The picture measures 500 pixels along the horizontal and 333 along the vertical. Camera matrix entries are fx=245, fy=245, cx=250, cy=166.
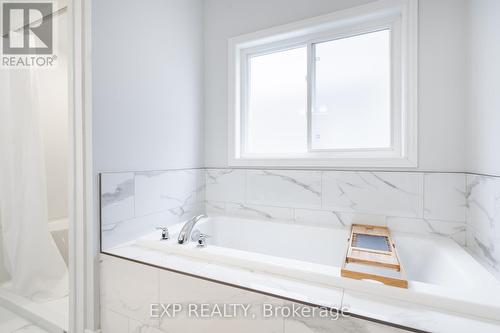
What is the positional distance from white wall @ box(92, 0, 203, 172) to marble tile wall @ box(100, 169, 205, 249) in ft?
0.24

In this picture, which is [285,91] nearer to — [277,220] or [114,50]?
[277,220]

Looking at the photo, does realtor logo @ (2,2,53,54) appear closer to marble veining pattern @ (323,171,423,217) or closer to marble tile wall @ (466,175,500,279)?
marble veining pattern @ (323,171,423,217)

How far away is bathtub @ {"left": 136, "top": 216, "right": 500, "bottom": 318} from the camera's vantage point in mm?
824

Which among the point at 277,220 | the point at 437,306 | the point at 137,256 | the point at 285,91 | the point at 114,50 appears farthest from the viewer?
the point at 285,91

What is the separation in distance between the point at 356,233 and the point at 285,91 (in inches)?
48.5

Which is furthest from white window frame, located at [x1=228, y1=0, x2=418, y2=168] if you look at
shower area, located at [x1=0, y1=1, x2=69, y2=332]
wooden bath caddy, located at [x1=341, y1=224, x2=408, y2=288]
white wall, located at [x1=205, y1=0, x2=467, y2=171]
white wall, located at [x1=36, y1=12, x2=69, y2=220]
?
white wall, located at [x1=36, y1=12, x2=69, y2=220]

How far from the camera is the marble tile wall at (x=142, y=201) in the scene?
134cm

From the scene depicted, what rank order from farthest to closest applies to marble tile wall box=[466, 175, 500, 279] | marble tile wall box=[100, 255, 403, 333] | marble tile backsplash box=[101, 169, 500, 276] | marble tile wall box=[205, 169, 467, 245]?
marble tile wall box=[205, 169, 467, 245] → marble tile backsplash box=[101, 169, 500, 276] → marble tile wall box=[466, 175, 500, 279] → marble tile wall box=[100, 255, 403, 333]

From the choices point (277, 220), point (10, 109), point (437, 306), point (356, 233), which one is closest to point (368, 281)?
point (437, 306)

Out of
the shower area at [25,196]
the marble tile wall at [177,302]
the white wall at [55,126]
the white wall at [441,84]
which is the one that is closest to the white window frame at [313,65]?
the white wall at [441,84]

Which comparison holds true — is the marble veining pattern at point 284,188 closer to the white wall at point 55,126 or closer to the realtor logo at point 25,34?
the white wall at point 55,126

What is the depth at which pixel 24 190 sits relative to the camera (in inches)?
72.0

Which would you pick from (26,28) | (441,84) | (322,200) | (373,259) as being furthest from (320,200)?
(26,28)

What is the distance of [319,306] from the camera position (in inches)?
31.8
